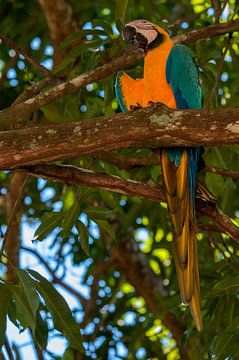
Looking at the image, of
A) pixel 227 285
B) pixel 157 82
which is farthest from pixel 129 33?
pixel 227 285

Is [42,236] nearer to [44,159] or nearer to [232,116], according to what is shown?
[44,159]

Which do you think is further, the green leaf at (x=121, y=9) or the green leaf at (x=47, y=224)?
the green leaf at (x=121, y=9)

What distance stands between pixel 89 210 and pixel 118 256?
1201 millimetres

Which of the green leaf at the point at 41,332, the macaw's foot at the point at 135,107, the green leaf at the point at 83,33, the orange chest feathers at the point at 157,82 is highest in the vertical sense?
the green leaf at the point at 83,33

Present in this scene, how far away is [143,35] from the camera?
3.26m

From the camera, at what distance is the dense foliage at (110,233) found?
292 centimetres

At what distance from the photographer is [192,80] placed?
3.17 m

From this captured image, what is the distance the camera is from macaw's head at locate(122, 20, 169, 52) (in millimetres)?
3256

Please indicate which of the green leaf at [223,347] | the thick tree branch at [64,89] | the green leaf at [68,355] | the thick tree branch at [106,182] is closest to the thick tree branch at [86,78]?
the thick tree branch at [64,89]

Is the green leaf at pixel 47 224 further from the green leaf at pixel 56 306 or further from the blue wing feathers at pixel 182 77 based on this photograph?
the blue wing feathers at pixel 182 77

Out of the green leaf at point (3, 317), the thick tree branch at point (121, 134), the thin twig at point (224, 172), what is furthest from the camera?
the thin twig at point (224, 172)

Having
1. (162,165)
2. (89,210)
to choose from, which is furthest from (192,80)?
(89,210)

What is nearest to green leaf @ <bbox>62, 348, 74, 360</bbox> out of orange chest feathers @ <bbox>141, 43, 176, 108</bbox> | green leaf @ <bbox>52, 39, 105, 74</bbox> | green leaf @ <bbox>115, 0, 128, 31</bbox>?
orange chest feathers @ <bbox>141, 43, 176, 108</bbox>

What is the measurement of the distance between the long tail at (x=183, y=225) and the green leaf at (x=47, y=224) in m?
0.49
